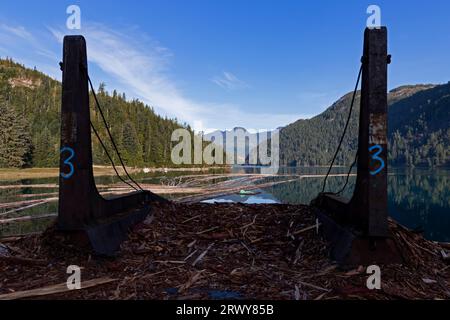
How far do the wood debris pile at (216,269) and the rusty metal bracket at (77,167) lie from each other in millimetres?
383

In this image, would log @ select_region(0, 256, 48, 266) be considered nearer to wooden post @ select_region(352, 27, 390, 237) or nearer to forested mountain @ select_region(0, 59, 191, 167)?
wooden post @ select_region(352, 27, 390, 237)

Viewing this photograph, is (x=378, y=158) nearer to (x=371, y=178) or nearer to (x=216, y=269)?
(x=371, y=178)

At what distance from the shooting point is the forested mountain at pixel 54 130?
305 feet

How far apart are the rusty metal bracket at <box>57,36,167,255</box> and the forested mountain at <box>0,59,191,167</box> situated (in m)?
97.1

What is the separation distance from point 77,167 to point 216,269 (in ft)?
10.6

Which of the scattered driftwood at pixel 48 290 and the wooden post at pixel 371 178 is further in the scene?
the wooden post at pixel 371 178

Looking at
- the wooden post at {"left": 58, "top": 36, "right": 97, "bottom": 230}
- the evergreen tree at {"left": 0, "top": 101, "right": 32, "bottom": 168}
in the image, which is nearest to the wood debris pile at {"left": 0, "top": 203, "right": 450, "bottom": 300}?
the wooden post at {"left": 58, "top": 36, "right": 97, "bottom": 230}

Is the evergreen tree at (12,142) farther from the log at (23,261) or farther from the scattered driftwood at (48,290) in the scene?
the scattered driftwood at (48,290)

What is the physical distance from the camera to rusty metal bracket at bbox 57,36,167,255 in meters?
5.63

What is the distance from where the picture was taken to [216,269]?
220 inches

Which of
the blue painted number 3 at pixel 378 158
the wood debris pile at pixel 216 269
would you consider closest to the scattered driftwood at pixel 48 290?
the wood debris pile at pixel 216 269

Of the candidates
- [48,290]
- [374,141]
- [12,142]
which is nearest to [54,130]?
[12,142]
